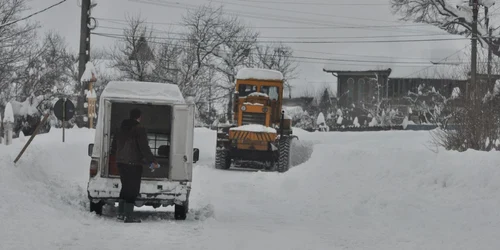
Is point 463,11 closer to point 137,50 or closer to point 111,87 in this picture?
point 137,50

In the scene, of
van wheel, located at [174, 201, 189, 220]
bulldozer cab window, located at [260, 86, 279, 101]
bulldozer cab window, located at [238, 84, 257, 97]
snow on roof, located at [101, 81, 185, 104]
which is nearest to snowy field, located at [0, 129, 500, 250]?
van wheel, located at [174, 201, 189, 220]

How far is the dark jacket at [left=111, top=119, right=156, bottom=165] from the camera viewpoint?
12945 millimetres

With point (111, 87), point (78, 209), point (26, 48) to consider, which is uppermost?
point (26, 48)

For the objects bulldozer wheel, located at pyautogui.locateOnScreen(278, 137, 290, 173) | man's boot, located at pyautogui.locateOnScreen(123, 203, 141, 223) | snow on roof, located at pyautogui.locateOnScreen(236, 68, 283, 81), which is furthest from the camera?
snow on roof, located at pyautogui.locateOnScreen(236, 68, 283, 81)

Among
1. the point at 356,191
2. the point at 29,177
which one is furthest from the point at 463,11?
the point at 29,177

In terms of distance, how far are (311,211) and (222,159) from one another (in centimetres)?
1347

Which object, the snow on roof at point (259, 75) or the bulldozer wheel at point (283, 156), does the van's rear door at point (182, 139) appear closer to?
the bulldozer wheel at point (283, 156)

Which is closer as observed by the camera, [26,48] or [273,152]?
[273,152]

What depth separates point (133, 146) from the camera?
12977mm

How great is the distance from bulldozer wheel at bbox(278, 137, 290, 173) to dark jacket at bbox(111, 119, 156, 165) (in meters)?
15.9

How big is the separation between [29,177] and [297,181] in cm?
864

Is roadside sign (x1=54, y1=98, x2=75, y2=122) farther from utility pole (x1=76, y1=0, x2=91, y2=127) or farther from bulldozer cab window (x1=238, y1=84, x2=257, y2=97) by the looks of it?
bulldozer cab window (x1=238, y1=84, x2=257, y2=97)

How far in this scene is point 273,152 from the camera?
2905 cm

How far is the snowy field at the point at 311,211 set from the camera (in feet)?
34.2
